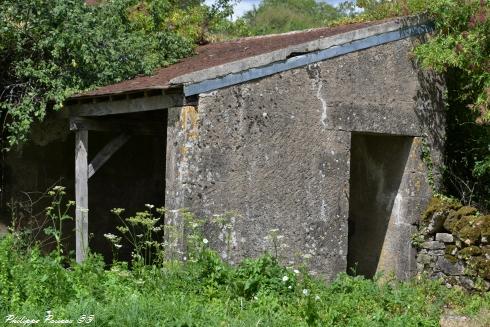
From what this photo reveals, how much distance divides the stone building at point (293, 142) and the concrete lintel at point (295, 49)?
0.04ft

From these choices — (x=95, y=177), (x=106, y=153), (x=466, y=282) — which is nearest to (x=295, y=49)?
(x=106, y=153)

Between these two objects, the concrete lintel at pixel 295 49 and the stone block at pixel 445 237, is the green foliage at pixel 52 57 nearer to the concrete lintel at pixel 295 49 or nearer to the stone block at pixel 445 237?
the concrete lintel at pixel 295 49

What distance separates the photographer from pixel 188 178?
7.97m

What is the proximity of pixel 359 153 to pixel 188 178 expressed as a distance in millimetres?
3638


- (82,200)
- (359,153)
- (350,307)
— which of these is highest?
(359,153)

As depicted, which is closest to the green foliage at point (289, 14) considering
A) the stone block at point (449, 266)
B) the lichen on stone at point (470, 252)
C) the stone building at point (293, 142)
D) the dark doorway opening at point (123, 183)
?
the dark doorway opening at point (123, 183)

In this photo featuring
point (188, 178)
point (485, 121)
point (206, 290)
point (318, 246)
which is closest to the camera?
point (206, 290)

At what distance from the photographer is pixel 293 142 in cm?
860

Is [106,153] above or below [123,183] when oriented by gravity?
above

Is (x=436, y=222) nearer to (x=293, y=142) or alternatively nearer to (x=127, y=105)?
(x=293, y=142)

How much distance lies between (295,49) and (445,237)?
10.3 feet

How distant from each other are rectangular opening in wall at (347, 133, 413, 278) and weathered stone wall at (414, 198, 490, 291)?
1.63 ft

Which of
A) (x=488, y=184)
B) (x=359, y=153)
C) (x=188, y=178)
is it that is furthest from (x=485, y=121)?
(x=188, y=178)

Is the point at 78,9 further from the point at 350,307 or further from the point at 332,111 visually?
the point at 350,307
